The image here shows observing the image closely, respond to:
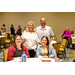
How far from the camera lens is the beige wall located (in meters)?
13.3

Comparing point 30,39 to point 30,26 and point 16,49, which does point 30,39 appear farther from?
point 16,49

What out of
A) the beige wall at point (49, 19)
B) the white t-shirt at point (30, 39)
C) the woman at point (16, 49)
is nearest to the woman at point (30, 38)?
the white t-shirt at point (30, 39)

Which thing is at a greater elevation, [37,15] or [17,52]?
[37,15]

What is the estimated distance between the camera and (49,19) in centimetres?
1352

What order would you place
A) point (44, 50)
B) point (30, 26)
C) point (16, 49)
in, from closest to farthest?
point (16, 49) → point (44, 50) → point (30, 26)

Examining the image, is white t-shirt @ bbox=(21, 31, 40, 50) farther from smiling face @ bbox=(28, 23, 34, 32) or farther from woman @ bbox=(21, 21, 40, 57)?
smiling face @ bbox=(28, 23, 34, 32)

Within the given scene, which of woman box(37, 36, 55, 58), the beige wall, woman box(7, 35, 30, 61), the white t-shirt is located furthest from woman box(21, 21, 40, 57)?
the beige wall

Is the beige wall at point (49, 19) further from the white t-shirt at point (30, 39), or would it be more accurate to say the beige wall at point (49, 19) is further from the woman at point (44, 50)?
the woman at point (44, 50)

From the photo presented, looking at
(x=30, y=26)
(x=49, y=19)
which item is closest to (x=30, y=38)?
(x=30, y=26)

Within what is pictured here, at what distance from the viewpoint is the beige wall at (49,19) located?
523 inches
